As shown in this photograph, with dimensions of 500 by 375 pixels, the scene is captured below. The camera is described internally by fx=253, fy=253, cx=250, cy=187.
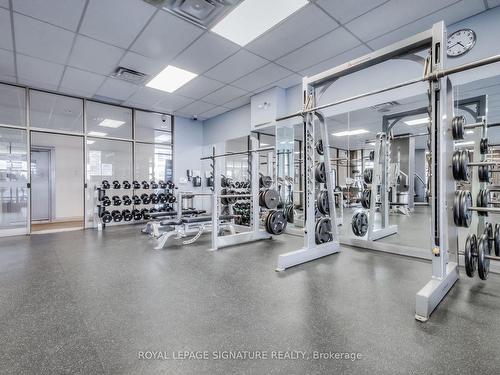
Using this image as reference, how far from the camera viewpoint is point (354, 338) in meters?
1.60

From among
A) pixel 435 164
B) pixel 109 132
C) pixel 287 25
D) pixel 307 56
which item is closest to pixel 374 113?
pixel 307 56

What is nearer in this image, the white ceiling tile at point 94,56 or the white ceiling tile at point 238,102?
the white ceiling tile at point 94,56

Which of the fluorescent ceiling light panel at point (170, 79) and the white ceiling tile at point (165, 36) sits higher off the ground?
the fluorescent ceiling light panel at point (170, 79)

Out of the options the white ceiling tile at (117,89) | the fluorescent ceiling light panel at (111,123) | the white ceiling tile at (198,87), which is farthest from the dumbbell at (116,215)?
the white ceiling tile at (198,87)

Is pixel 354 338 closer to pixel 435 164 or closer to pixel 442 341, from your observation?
pixel 442 341

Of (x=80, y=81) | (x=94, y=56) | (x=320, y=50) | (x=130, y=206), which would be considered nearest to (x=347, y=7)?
(x=320, y=50)

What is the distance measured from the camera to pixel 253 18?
3260 mm

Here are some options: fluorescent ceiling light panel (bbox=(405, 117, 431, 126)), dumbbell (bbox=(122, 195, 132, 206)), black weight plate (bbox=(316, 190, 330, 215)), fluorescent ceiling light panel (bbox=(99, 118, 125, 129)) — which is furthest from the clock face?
fluorescent ceiling light panel (bbox=(99, 118, 125, 129))

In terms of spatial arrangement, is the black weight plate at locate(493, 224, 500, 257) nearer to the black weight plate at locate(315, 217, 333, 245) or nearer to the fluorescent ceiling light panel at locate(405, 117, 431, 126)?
the black weight plate at locate(315, 217, 333, 245)

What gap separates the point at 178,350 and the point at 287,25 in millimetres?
3766

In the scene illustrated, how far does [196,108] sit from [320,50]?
3.84 metres

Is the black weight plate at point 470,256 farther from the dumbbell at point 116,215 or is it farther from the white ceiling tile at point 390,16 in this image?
the dumbbell at point 116,215

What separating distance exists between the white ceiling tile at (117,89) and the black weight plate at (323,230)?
4.70 metres

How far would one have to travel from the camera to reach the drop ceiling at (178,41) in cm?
307
